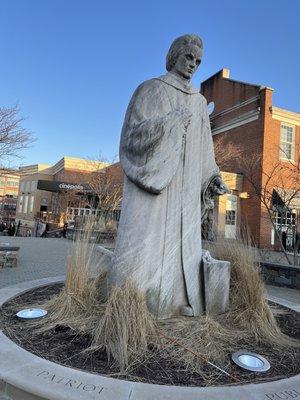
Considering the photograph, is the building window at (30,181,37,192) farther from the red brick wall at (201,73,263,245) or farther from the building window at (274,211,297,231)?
the building window at (274,211,297,231)

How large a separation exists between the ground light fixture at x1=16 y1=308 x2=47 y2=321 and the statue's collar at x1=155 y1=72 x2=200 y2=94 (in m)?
2.96

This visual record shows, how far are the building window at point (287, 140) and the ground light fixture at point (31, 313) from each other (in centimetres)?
2105

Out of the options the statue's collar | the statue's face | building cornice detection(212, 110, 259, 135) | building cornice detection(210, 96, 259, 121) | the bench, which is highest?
building cornice detection(210, 96, 259, 121)

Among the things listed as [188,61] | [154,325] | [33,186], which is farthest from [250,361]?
[33,186]

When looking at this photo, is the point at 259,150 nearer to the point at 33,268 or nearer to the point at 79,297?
the point at 33,268

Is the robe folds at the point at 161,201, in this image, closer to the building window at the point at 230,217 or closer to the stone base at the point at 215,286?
the stone base at the point at 215,286

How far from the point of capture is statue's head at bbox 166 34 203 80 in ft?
14.8

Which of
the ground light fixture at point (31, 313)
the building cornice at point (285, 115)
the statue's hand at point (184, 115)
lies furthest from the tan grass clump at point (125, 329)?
the building cornice at point (285, 115)

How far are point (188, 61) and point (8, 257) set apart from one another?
6611 mm

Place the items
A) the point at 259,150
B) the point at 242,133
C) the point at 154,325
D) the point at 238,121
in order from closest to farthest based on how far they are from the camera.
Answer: the point at 154,325
the point at 259,150
the point at 242,133
the point at 238,121

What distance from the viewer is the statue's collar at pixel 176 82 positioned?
4570mm

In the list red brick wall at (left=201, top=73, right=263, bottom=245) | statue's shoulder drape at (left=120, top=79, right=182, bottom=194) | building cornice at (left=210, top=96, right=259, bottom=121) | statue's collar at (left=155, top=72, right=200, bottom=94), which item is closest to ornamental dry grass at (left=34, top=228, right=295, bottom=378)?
statue's shoulder drape at (left=120, top=79, right=182, bottom=194)

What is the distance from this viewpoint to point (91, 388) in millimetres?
2564

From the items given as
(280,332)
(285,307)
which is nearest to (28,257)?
(285,307)
